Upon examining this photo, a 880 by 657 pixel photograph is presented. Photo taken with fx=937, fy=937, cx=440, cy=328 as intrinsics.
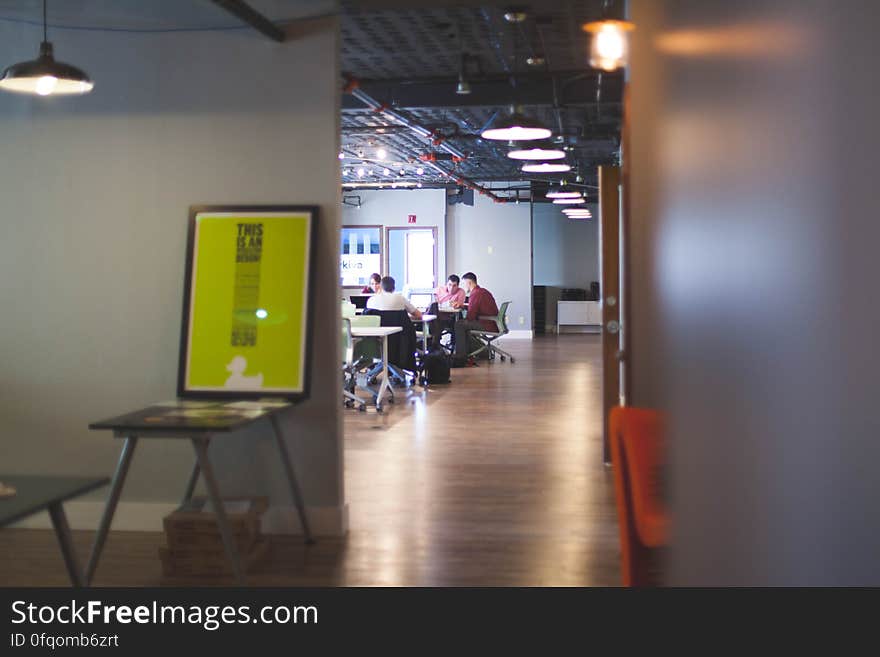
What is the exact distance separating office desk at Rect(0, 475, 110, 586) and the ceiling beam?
2576 mm

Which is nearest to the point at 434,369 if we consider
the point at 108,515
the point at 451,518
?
the point at 451,518

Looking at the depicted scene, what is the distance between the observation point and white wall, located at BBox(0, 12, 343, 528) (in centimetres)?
560

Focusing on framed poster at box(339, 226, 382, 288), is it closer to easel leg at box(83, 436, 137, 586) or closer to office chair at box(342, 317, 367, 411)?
office chair at box(342, 317, 367, 411)

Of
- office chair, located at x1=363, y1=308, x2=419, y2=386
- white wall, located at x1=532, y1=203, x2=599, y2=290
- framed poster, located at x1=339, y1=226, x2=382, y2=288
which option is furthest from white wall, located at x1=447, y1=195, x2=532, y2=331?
office chair, located at x1=363, y1=308, x2=419, y2=386

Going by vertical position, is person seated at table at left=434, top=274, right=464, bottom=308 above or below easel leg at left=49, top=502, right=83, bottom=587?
above

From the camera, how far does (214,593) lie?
4199 millimetres

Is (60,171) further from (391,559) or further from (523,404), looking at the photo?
(523,404)

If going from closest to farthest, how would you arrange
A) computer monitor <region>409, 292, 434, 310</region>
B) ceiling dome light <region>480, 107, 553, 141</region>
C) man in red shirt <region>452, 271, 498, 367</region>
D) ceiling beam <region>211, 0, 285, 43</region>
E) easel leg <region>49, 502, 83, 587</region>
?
easel leg <region>49, 502, 83, 587</region>
ceiling beam <region>211, 0, 285, 43</region>
ceiling dome light <region>480, 107, 553, 141</region>
man in red shirt <region>452, 271, 498, 367</region>
computer monitor <region>409, 292, 434, 310</region>

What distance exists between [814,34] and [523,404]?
10.2m

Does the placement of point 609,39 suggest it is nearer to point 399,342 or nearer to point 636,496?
point 636,496

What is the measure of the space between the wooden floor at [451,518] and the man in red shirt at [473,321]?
5560mm

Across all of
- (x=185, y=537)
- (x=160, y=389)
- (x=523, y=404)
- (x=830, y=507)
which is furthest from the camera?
(x=523, y=404)

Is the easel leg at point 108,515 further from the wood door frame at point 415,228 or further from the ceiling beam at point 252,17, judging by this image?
the wood door frame at point 415,228

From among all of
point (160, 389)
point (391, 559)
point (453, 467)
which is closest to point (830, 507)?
point (391, 559)
